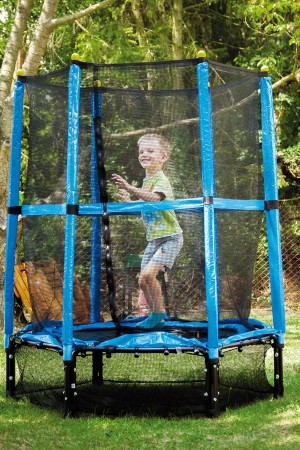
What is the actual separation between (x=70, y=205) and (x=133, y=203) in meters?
0.38

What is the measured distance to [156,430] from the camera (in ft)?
13.9

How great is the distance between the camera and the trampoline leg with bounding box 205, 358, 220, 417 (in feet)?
14.5

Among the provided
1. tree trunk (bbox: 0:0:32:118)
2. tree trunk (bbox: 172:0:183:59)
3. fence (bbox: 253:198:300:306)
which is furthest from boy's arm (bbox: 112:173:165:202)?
tree trunk (bbox: 172:0:183:59)

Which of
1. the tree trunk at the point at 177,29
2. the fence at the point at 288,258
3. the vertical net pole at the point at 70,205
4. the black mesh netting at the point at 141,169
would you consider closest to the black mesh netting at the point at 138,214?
the black mesh netting at the point at 141,169

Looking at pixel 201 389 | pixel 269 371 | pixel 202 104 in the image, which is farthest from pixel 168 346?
pixel 269 371

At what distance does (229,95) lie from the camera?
198 inches

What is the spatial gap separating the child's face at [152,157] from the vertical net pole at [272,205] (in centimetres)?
70

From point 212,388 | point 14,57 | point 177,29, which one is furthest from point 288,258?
point 212,388

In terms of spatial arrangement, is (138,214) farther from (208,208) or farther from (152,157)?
(208,208)

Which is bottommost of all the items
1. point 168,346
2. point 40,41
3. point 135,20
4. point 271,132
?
point 168,346

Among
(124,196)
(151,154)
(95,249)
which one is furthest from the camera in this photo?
(95,249)

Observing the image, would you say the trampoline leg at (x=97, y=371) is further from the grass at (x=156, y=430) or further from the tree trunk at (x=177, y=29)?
the tree trunk at (x=177, y=29)

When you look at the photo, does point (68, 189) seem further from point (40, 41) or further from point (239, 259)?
point (40, 41)

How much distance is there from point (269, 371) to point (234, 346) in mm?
1485
